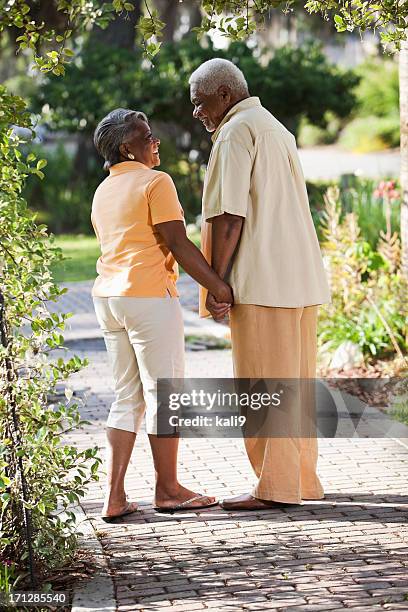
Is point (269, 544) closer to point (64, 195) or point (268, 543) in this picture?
point (268, 543)

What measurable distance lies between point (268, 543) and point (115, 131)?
6.75 feet

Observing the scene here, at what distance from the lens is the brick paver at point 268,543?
13.9ft

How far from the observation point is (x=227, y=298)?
5.20 metres

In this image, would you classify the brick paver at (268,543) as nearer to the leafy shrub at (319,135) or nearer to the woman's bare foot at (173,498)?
the woman's bare foot at (173,498)

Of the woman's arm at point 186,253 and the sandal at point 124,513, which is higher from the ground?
the woman's arm at point 186,253

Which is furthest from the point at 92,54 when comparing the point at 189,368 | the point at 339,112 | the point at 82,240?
the point at 189,368

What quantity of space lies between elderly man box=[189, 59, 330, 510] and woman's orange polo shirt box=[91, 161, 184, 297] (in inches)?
10.2

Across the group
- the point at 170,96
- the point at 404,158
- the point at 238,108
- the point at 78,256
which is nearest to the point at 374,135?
the point at 170,96

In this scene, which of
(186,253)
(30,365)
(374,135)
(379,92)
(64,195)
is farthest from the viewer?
(379,92)

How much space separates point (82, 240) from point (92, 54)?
3375 millimetres

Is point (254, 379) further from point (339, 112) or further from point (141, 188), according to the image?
point (339, 112)

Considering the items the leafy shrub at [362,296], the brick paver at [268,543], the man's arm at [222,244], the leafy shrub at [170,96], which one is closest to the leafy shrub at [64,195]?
the leafy shrub at [170,96]

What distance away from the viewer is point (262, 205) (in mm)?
5137

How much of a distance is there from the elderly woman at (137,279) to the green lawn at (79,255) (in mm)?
7817
